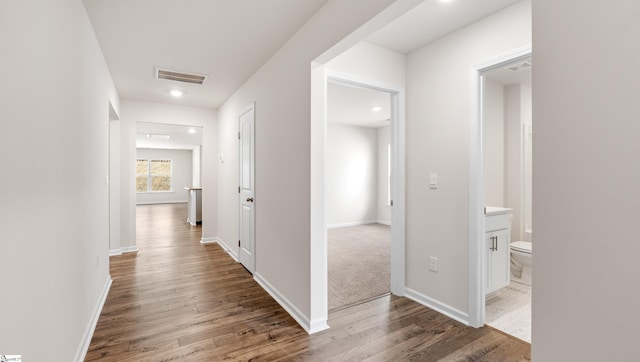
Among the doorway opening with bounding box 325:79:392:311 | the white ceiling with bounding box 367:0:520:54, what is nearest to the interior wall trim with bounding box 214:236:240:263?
the doorway opening with bounding box 325:79:392:311

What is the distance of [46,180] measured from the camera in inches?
55.7

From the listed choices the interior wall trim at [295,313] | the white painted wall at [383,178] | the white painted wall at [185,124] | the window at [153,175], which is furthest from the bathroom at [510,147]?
the window at [153,175]

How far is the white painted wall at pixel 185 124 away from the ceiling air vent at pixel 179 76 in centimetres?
147

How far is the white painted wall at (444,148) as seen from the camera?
2312 mm

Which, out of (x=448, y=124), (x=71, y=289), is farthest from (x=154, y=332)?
(x=448, y=124)

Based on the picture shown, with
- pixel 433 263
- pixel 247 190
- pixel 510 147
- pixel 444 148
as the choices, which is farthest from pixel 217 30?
pixel 510 147

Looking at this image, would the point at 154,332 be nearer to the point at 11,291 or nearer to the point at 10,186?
the point at 11,291

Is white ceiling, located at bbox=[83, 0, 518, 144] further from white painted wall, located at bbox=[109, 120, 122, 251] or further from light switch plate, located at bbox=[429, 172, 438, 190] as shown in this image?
light switch plate, located at bbox=[429, 172, 438, 190]

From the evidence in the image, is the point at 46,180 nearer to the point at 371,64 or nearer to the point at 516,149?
the point at 371,64

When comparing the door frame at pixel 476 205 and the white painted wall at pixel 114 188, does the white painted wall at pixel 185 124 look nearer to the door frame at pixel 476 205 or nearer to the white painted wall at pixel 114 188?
the white painted wall at pixel 114 188

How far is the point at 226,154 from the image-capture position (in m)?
4.81

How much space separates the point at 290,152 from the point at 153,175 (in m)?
12.3

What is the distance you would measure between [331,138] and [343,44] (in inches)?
196

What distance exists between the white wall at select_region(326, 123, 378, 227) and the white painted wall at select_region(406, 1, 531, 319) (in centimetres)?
412
